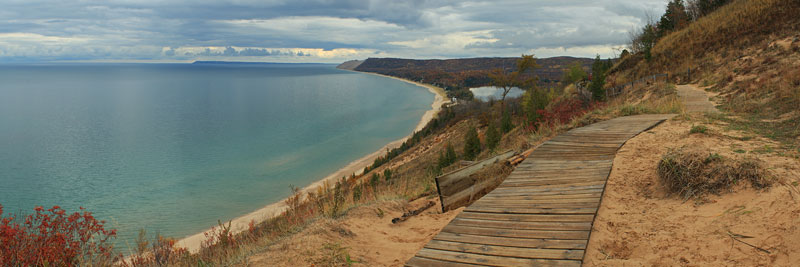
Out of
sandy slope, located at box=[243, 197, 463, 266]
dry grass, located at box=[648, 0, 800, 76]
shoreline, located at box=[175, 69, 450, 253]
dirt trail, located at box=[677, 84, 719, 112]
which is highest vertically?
dry grass, located at box=[648, 0, 800, 76]

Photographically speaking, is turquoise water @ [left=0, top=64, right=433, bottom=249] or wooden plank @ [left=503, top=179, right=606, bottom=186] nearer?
wooden plank @ [left=503, top=179, right=606, bottom=186]

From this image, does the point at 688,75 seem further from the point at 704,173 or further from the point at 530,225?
the point at 530,225

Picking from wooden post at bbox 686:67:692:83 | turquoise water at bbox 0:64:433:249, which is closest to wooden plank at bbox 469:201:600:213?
turquoise water at bbox 0:64:433:249

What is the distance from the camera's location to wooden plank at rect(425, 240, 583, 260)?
3.94 m

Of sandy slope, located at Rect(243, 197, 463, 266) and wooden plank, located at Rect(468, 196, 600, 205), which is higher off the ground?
wooden plank, located at Rect(468, 196, 600, 205)

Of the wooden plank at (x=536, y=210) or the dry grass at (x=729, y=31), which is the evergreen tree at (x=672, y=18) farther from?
the wooden plank at (x=536, y=210)

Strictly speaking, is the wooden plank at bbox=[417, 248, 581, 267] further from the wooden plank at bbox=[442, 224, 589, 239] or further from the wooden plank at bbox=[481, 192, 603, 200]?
the wooden plank at bbox=[481, 192, 603, 200]

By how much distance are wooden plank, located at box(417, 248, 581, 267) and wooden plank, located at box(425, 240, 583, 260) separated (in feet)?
0.22

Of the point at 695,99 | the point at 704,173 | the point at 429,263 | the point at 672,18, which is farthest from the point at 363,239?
the point at 672,18

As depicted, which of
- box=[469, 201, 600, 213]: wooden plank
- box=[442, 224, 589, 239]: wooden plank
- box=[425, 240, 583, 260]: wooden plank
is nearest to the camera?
box=[425, 240, 583, 260]: wooden plank

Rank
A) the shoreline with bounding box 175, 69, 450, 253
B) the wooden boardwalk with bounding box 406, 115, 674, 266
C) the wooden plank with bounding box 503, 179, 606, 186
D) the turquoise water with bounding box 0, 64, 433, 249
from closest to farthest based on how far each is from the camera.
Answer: the wooden boardwalk with bounding box 406, 115, 674, 266, the wooden plank with bounding box 503, 179, 606, 186, the shoreline with bounding box 175, 69, 450, 253, the turquoise water with bounding box 0, 64, 433, 249

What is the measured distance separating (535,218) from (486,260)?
4.28ft

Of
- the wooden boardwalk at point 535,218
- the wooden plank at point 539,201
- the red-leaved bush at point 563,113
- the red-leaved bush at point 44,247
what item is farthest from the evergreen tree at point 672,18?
the red-leaved bush at point 44,247

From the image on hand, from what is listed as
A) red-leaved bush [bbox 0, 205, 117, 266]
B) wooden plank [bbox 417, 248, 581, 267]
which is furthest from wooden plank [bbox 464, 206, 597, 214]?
red-leaved bush [bbox 0, 205, 117, 266]
